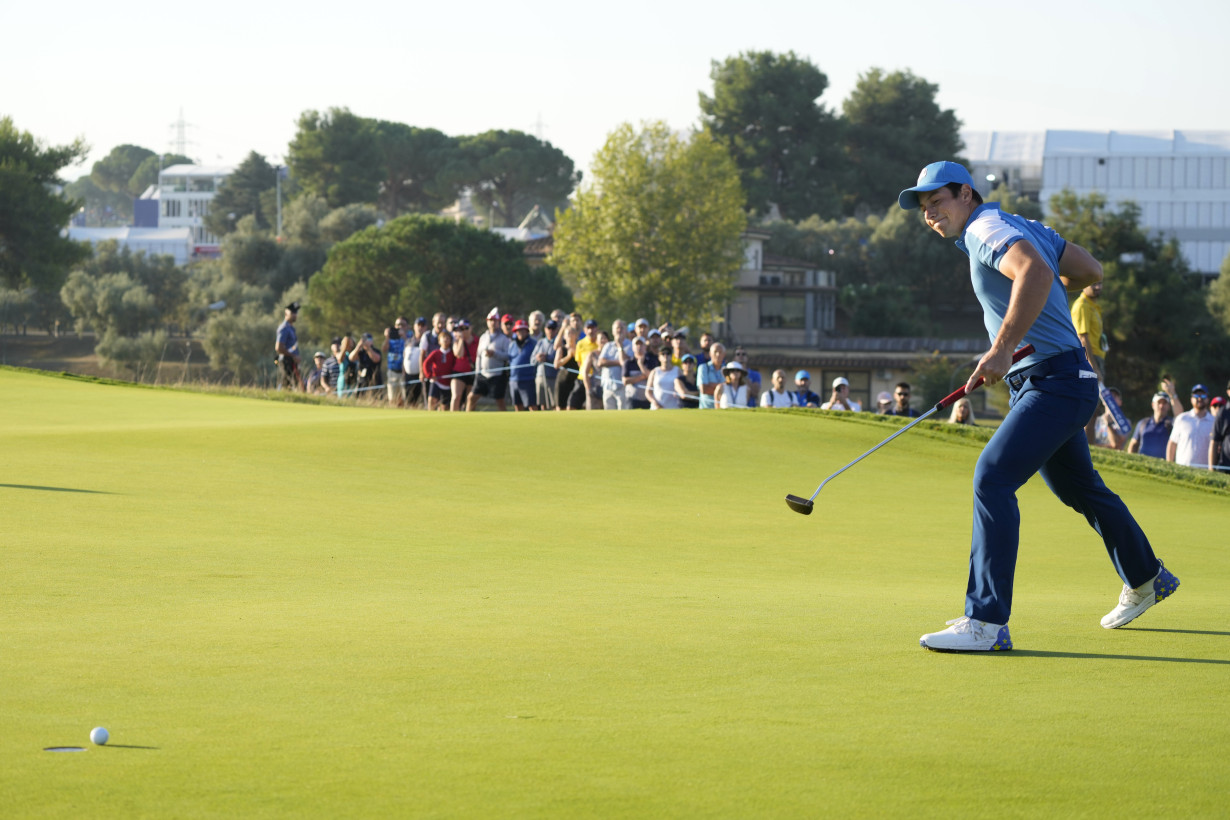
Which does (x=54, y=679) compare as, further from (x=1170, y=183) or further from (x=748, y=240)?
(x=1170, y=183)

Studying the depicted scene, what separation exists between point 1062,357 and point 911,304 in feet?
272

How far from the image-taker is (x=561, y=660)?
4.67 m

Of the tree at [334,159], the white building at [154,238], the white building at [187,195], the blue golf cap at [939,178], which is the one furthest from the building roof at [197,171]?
the blue golf cap at [939,178]

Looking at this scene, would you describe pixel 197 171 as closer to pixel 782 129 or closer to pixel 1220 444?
pixel 782 129

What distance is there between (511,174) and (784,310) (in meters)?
49.3

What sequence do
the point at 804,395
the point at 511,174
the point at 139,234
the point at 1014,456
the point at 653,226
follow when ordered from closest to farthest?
1. the point at 1014,456
2. the point at 804,395
3. the point at 653,226
4. the point at 511,174
5. the point at 139,234

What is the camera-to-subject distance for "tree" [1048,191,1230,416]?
46.9 metres

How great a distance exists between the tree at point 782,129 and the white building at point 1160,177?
12.3 meters

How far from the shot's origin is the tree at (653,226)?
222 feet

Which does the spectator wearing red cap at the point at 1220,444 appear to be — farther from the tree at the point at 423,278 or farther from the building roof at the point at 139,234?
the building roof at the point at 139,234

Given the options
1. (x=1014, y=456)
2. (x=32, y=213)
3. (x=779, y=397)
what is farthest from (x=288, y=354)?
(x=32, y=213)

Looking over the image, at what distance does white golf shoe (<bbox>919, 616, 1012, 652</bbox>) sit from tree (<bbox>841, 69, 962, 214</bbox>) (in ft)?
341

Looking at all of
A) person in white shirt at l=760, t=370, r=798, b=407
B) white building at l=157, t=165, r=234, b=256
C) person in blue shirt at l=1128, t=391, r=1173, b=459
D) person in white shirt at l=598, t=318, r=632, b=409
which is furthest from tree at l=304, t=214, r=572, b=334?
white building at l=157, t=165, r=234, b=256

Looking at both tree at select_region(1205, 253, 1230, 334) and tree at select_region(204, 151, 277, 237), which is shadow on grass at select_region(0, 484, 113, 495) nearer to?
tree at select_region(1205, 253, 1230, 334)
